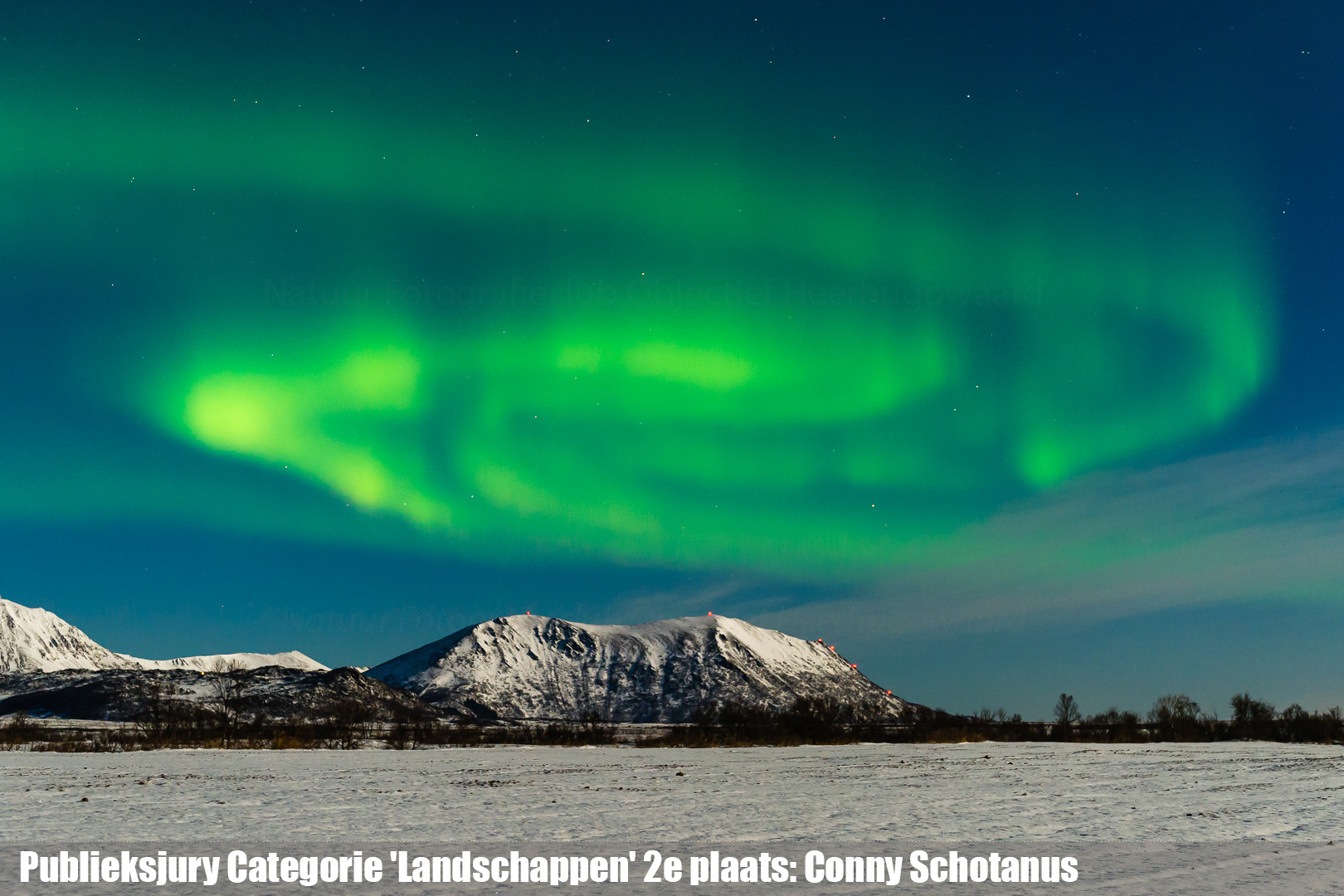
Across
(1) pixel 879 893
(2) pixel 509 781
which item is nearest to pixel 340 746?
(2) pixel 509 781

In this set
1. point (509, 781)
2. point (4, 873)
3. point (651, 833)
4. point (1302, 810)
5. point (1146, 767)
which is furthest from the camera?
point (1146, 767)

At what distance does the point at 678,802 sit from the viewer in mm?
31250

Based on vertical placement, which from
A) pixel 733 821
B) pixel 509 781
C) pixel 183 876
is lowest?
pixel 509 781

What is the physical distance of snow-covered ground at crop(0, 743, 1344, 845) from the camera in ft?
73.6

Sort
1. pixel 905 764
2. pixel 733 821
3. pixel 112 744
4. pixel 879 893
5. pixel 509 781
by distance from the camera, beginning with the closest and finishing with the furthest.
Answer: pixel 879 893, pixel 733 821, pixel 509 781, pixel 905 764, pixel 112 744

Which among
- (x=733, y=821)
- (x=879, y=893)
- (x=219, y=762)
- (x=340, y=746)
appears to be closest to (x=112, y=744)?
(x=340, y=746)

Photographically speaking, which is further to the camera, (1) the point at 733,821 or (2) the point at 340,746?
(2) the point at 340,746

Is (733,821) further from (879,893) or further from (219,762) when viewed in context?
(219,762)

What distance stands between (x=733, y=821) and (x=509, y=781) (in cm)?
2147

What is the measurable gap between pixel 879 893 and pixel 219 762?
59289 mm

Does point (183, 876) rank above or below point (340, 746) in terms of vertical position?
above

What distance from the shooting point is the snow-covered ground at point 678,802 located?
22.4m

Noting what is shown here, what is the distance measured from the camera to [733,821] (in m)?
25.2

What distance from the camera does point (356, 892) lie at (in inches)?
593
